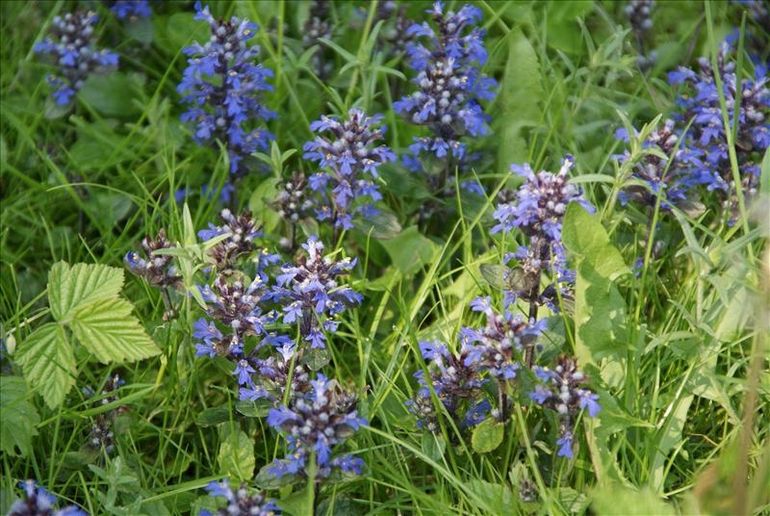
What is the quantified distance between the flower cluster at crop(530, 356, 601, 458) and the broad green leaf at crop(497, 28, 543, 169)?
1.31m

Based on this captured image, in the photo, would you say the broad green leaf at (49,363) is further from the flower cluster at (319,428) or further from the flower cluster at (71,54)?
the flower cluster at (71,54)

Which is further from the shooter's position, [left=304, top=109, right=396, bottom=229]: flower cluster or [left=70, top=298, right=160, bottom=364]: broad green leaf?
[left=304, top=109, right=396, bottom=229]: flower cluster

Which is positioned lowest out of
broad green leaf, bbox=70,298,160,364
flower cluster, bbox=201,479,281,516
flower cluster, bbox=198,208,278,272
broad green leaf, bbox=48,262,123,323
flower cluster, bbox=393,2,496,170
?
flower cluster, bbox=201,479,281,516

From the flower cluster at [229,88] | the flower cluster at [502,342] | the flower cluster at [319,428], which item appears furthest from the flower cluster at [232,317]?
the flower cluster at [229,88]

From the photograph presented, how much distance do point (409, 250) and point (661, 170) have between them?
2.79 ft

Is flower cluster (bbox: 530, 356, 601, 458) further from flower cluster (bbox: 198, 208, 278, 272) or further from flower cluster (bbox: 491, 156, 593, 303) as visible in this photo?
flower cluster (bbox: 198, 208, 278, 272)

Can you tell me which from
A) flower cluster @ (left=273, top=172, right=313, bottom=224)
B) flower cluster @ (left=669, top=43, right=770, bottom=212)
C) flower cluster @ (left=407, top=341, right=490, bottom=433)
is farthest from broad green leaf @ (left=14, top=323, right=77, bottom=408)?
flower cluster @ (left=669, top=43, right=770, bottom=212)

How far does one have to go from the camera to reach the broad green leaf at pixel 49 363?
283 cm

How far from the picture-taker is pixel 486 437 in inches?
110

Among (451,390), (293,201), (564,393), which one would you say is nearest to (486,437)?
(451,390)

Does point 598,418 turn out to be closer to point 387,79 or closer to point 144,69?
point 387,79

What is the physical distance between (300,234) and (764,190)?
1459 mm

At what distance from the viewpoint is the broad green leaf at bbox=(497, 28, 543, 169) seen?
12.7 ft

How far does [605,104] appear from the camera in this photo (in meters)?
3.90
